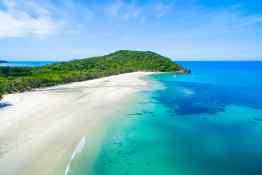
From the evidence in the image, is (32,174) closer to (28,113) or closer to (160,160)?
(160,160)

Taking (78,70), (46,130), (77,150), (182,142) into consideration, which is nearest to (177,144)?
(182,142)

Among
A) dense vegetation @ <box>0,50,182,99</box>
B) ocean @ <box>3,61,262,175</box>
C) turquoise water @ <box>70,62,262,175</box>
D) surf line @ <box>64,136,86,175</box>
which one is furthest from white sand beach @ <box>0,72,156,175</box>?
dense vegetation @ <box>0,50,182,99</box>

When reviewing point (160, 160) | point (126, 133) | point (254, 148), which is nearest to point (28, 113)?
point (126, 133)

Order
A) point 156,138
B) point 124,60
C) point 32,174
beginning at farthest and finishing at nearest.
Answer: point 124,60
point 156,138
point 32,174

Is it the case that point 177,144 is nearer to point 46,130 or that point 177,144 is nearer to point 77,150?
point 77,150

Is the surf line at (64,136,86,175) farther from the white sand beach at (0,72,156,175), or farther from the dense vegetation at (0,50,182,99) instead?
the dense vegetation at (0,50,182,99)

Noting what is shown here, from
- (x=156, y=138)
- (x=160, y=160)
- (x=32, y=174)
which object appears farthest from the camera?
(x=156, y=138)

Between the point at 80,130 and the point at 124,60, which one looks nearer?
the point at 80,130
